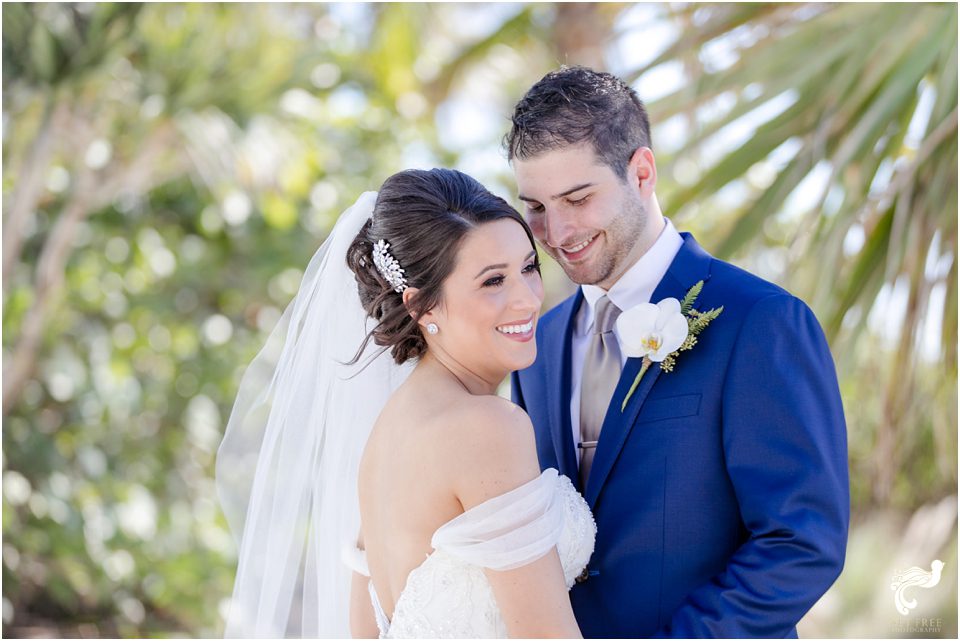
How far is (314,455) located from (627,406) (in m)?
0.97

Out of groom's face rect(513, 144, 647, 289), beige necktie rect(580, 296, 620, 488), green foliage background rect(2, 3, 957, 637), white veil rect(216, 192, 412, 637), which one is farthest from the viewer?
green foliage background rect(2, 3, 957, 637)

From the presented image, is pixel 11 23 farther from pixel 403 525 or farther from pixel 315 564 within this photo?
pixel 403 525

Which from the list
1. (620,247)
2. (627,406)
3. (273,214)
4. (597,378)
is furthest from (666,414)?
(273,214)

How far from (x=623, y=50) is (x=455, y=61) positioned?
130 centimetres

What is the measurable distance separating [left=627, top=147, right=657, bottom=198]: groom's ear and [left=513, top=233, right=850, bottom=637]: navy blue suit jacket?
222 millimetres

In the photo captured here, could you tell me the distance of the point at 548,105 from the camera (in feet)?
8.23

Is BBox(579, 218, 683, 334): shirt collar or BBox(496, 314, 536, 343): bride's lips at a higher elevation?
BBox(579, 218, 683, 334): shirt collar

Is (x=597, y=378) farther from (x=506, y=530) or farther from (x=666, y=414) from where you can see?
(x=506, y=530)

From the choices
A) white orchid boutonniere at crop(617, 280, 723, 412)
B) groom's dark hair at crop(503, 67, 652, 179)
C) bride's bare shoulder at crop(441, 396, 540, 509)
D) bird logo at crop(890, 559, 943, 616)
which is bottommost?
bird logo at crop(890, 559, 943, 616)

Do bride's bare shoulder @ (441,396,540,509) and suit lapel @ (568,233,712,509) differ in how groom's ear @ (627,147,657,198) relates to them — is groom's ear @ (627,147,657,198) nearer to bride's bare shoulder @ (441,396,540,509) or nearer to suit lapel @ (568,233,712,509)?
suit lapel @ (568,233,712,509)

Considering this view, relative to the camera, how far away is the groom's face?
2.47 metres

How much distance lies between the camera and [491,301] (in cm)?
232

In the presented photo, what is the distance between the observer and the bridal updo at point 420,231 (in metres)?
2.34

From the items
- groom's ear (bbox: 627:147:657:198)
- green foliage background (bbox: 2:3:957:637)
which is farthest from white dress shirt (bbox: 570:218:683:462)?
green foliage background (bbox: 2:3:957:637)
